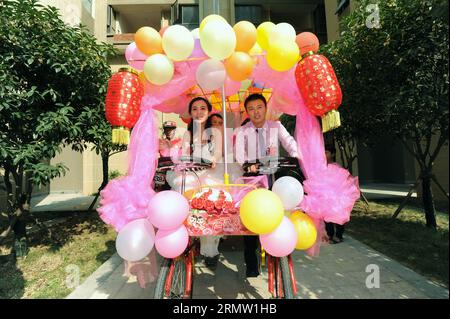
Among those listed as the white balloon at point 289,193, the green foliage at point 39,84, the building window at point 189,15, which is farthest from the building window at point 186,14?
the white balloon at point 289,193

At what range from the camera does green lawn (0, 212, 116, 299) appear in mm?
3680

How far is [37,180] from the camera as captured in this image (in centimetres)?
399

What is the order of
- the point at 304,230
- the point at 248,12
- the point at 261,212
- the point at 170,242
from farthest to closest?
the point at 248,12, the point at 304,230, the point at 170,242, the point at 261,212

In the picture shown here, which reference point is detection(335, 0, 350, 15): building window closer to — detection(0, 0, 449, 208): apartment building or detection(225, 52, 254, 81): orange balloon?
detection(0, 0, 449, 208): apartment building

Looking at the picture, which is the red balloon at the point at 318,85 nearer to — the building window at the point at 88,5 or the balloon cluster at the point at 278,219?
the balloon cluster at the point at 278,219

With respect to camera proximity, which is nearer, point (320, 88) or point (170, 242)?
point (170, 242)

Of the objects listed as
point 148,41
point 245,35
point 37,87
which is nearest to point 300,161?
point 245,35

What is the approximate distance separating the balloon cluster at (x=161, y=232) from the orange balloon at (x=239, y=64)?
140cm

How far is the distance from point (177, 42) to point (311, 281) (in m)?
3.30

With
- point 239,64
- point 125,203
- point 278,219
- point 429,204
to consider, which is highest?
point 239,64

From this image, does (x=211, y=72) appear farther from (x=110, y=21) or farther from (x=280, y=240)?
(x=110, y=21)

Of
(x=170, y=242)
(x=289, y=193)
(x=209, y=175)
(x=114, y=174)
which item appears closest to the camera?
(x=170, y=242)

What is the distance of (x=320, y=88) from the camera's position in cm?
262

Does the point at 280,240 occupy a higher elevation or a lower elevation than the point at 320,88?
lower
